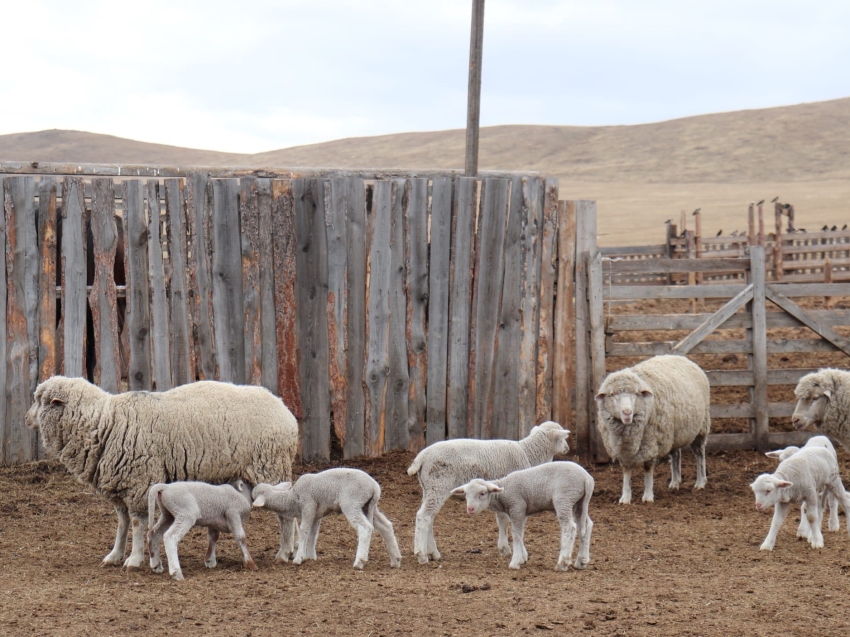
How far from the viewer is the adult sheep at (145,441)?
6664 mm

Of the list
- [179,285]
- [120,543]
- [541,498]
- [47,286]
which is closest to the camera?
[541,498]

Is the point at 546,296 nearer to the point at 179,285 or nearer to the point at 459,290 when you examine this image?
the point at 459,290

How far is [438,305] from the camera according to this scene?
31.5 feet

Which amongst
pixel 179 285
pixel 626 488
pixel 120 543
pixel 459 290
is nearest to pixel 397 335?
pixel 459 290

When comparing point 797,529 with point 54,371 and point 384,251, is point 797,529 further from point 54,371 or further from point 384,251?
point 54,371

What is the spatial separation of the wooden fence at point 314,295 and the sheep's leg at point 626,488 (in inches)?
48.0

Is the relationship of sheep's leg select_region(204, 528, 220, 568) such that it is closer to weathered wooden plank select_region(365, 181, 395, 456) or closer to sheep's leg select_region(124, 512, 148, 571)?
sheep's leg select_region(124, 512, 148, 571)

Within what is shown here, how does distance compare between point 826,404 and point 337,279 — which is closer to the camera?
point 826,404

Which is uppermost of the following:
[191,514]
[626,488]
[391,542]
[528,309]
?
[528,309]

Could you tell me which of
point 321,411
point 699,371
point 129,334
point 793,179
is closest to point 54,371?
point 129,334

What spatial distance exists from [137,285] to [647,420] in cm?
483

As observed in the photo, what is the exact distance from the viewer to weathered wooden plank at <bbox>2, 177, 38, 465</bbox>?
8.84 meters

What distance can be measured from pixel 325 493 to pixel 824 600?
303 centimetres

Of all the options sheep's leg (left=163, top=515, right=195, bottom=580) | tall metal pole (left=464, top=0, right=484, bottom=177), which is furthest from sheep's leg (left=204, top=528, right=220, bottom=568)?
tall metal pole (left=464, top=0, right=484, bottom=177)
